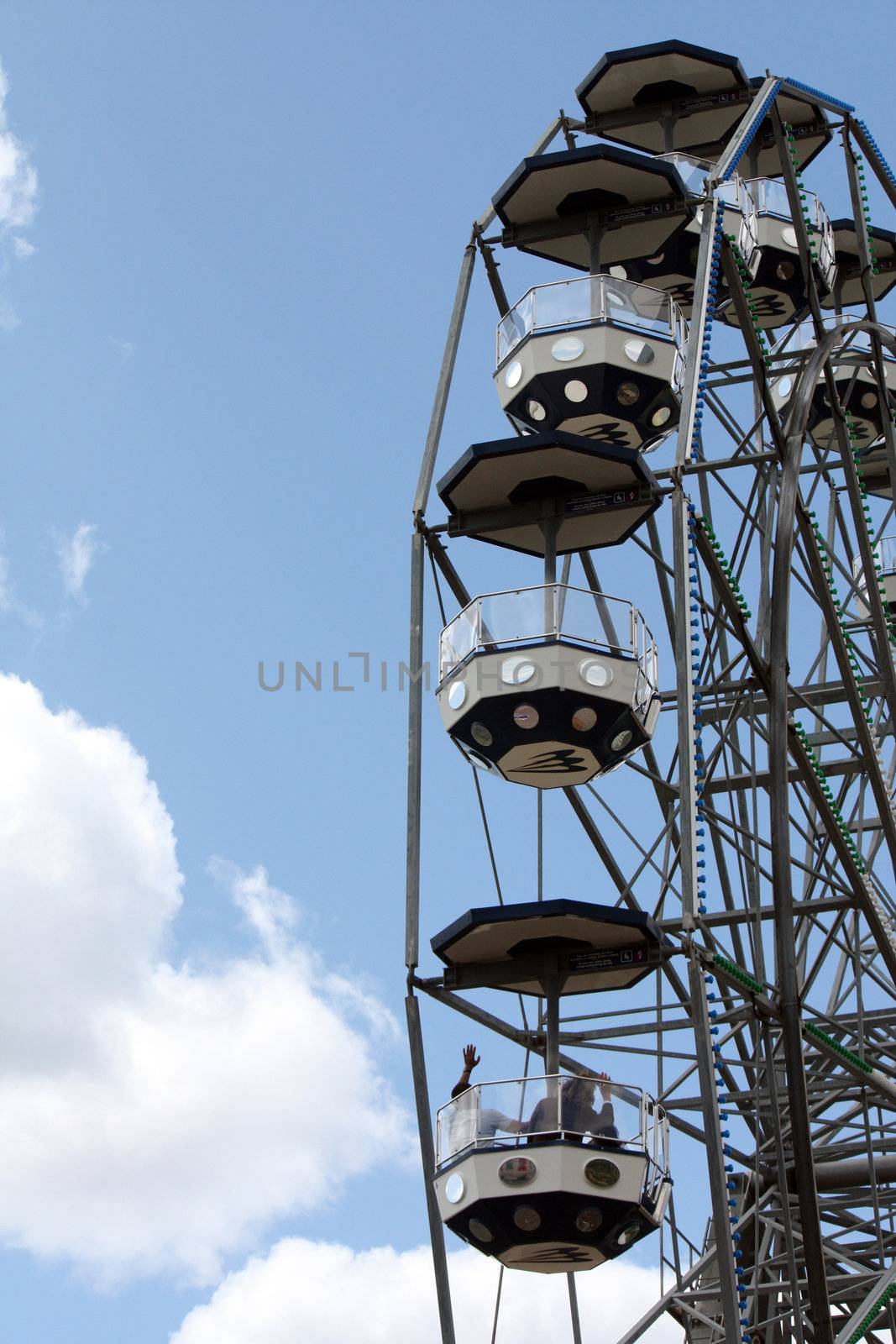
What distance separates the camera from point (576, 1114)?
76.5 feet

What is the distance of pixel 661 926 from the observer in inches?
1094

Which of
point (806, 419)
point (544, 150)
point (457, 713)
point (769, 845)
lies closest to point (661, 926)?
point (769, 845)

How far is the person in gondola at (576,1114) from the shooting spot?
23297mm

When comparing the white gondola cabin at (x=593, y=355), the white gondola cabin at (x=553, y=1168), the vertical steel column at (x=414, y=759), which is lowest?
the white gondola cabin at (x=553, y=1168)

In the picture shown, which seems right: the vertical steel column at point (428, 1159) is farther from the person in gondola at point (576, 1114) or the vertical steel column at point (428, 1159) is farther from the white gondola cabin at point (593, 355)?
the white gondola cabin at point (593, 355)

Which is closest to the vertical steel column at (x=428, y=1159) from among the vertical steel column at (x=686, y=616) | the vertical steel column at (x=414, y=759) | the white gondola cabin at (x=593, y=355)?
the vertical steel column at (x=414, y=759)

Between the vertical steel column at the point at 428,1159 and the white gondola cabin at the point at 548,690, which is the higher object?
the white gondola cabin at the point at 548,690

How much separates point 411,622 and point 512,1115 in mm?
7120

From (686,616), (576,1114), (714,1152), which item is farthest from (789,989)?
(686,616)

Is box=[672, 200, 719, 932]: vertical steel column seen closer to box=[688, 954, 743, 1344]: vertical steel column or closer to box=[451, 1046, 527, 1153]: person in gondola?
box=[688, 954, 743, 1344]: vertical steel column

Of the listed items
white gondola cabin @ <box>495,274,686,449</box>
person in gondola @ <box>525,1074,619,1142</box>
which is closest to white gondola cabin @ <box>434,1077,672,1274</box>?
person in gondola @ <box>525,1074,619,1142</box>

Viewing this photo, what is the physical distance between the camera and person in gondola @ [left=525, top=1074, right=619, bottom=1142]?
23.3 meters

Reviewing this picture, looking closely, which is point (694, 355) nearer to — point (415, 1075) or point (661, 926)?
point (661, 926)

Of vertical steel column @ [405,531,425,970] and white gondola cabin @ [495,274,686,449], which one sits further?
Result: white gondola cabin @ [495,274,686,449]
